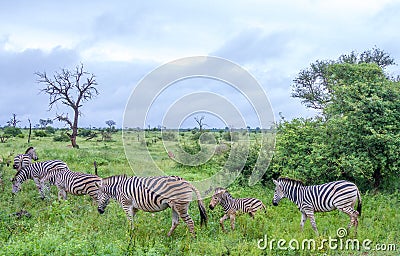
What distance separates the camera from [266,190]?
13.6 metres

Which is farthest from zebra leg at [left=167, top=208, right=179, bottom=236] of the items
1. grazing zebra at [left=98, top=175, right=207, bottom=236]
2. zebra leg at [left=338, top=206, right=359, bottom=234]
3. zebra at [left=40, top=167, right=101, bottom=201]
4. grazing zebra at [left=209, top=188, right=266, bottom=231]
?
zebra leg at [left=338, top=206, right=359, bottom=234]

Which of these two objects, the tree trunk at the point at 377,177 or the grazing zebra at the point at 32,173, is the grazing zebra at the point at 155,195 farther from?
the tree trunk at the point at 377,177

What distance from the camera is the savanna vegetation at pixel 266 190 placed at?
742cm

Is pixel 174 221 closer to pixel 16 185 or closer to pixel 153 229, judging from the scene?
pixel 153 229

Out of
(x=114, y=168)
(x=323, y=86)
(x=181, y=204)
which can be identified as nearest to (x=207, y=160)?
(x=114, y=168)

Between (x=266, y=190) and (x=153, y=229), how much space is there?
232 inches

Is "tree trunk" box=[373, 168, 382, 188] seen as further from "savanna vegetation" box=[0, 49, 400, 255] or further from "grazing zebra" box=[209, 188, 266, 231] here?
"grazing zebra" box=[209, 188, 266, 231]

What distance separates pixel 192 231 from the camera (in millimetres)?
8531

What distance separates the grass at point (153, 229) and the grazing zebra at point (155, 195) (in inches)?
14.3

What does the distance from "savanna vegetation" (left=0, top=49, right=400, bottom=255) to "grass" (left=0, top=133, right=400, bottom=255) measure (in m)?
0.03

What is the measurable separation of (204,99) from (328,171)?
5.52m

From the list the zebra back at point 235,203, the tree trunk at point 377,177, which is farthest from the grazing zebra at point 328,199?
the tree trunk at point 377,177

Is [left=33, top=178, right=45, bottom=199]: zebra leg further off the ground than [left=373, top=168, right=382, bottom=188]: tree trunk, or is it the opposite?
[left=373, top=168, right=382, bottom=188]: tree trunk

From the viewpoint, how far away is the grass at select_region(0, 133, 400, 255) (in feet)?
21.9
